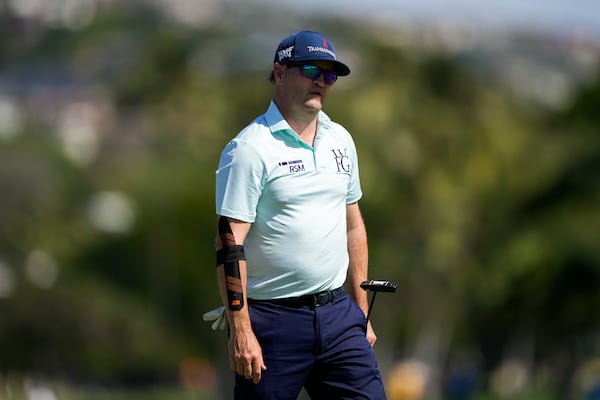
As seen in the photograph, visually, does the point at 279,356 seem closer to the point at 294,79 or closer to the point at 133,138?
the point at 294,79

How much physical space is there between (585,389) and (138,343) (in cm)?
4004

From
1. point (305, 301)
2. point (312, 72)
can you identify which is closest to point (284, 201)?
point (305, 301)

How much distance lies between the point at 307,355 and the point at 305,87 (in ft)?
3.88

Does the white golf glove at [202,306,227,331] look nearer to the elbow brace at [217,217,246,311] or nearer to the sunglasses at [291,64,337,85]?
the elbow brace at [217,217,246,311]

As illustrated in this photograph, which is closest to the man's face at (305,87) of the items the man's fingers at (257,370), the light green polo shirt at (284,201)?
the light green polo shirt at (284,201)

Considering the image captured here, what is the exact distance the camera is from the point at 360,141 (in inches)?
1777

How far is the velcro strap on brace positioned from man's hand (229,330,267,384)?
12.3 inches

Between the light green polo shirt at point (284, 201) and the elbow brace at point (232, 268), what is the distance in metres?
0.10

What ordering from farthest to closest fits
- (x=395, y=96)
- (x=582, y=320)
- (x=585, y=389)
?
(x=395, y=96) → (x=582, y=320) → (x=585, y=389)

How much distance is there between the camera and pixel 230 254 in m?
5.95

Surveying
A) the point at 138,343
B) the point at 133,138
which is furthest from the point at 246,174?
the point at 133,138

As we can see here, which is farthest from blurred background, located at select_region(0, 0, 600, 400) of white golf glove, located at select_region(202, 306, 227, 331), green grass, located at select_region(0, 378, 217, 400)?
white golf glove, located at select_region(202, 306, 227, 331)

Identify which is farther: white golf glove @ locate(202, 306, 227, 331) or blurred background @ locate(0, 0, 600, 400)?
blurred background @ locate(0, 0, 600, 400)

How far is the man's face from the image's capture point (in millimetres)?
6113
